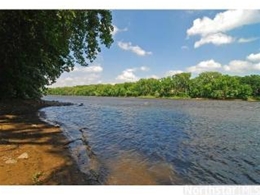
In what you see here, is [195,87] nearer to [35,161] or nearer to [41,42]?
[41,42]

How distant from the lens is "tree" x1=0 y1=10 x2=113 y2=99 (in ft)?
36.5

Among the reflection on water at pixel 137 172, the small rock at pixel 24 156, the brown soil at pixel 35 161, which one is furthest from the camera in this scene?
the small rock at pixel 24 156

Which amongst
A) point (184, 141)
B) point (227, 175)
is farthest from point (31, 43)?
point (227, 175)

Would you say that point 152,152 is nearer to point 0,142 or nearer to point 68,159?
point 68,159

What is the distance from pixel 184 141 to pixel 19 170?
26.8 feet

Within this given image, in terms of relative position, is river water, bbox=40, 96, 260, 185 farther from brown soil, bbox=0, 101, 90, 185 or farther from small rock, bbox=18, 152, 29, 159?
small rock, bbox=18, 152, 29, 159

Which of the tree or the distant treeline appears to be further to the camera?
the distant treeline

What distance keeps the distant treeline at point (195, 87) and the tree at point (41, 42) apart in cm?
6609

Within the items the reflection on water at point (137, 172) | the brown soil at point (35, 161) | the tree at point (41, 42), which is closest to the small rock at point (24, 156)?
the brown soil at point (35, 161)

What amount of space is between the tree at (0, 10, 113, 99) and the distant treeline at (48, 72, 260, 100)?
66087 millimetres

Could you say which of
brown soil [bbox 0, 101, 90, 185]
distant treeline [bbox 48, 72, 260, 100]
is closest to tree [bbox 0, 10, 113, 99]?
brown soil [bbox 0, 101, 90, 185]

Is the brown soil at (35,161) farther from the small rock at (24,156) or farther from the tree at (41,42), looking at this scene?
the tree at (41,42)

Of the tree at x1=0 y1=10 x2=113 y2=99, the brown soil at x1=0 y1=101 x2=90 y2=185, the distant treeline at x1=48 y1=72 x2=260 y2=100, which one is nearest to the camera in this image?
the brown soil at x1=0 y1=101 x2=90 y2=185

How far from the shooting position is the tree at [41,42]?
11.1 m
